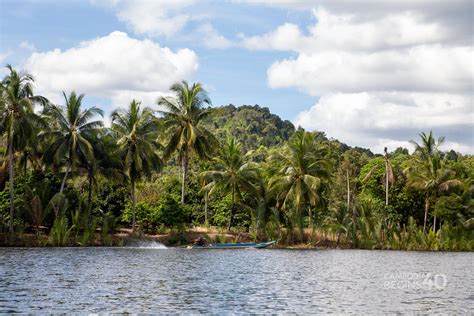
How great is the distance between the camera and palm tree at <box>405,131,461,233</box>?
224 feet

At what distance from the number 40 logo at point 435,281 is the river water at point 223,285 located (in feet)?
0.18

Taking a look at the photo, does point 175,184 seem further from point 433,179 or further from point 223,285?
point 223,285

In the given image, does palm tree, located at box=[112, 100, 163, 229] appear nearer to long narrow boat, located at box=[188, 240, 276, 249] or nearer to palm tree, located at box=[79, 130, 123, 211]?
palm tree, located at box=[79, 130, 123, 211]

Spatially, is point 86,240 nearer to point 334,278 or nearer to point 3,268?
point 3,268

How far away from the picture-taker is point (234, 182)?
205 ft

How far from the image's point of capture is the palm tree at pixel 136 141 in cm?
6016

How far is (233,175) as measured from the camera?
6266cm

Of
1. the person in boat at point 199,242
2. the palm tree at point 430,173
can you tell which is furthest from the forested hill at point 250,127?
the person in boat at point 199,242

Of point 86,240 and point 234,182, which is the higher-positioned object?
point 234,182

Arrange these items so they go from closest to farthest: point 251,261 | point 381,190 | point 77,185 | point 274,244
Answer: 1. point 251,261
2. point 274,244
3. point 77,185
4. point 381,190

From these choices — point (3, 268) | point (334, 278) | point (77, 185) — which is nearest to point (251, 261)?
point (334, 278)

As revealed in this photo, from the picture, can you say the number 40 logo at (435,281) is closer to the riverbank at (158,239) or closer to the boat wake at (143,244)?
the riverbank at (158,239)

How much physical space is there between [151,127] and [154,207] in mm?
8218

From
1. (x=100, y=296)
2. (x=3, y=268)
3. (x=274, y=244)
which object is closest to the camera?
(x=100, y=296)
